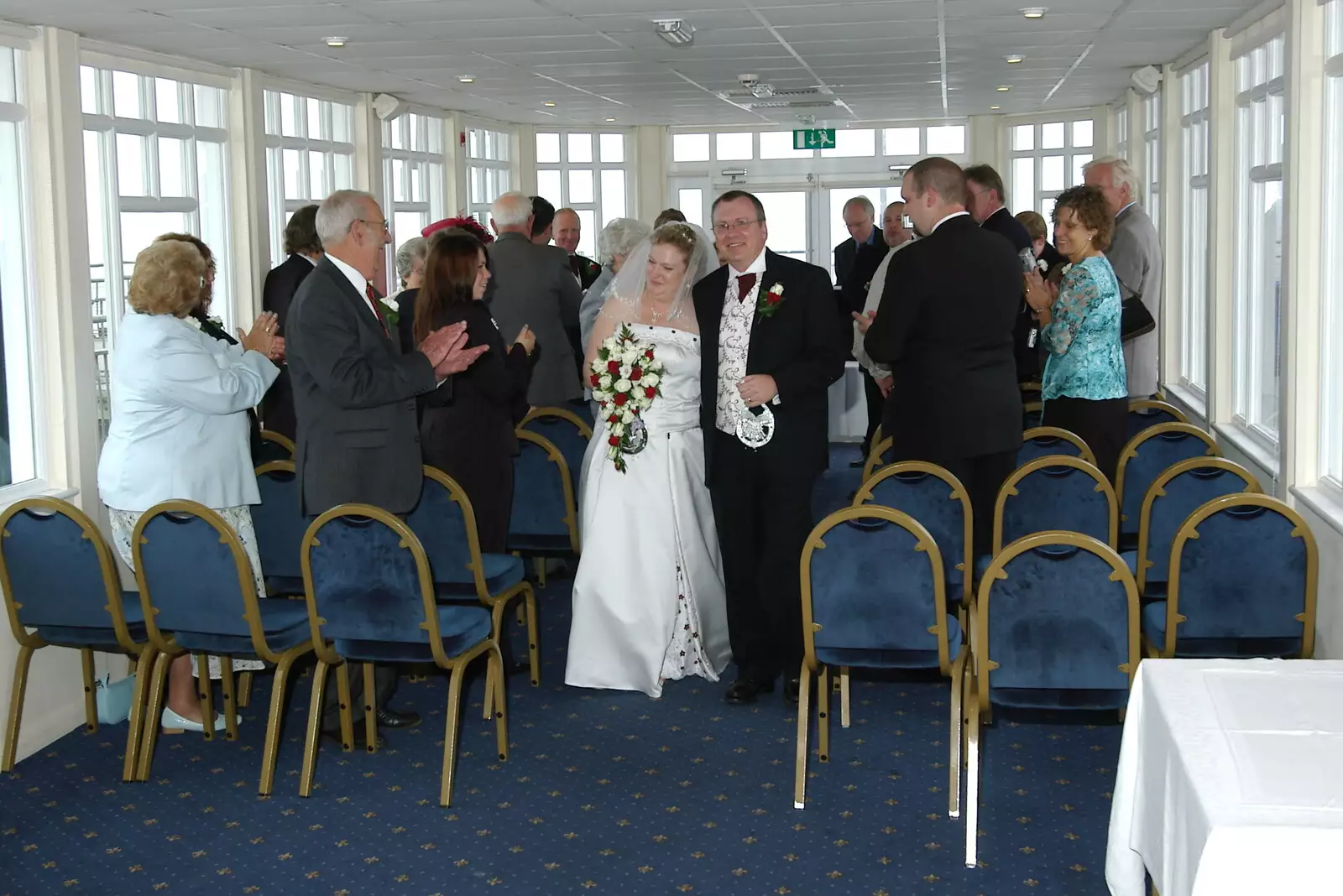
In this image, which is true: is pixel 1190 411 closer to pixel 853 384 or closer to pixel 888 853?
pixel 853 384

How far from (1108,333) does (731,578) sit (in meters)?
2.09

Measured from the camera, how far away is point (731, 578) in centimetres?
570

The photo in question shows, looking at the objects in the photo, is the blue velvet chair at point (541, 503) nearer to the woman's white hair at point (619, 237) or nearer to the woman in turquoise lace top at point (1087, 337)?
the woman's white hair at point (619, 237)

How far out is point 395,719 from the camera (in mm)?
5578

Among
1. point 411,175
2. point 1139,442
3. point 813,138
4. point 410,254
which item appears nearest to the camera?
point 1139,442

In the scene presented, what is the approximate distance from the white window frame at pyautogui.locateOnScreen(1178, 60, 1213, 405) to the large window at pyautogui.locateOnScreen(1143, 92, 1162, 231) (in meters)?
0.69

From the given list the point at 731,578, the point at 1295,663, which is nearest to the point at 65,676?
the point at 731,578

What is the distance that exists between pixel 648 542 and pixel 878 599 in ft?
5.08

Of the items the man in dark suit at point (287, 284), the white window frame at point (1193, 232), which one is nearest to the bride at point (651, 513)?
the man in dark suit at point (287, 284)

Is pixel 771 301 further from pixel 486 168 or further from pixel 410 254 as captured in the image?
pixel 486 168

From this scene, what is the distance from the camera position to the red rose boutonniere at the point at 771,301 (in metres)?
5.35

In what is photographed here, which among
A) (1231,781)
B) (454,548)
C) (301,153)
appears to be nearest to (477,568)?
(454,548)

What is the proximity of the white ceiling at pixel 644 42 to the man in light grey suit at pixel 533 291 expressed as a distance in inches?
40.6

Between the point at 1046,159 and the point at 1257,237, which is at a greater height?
the point at 1046,159
